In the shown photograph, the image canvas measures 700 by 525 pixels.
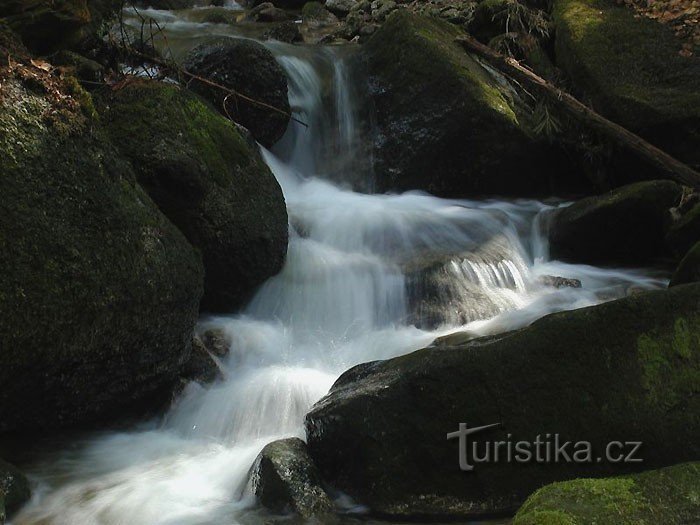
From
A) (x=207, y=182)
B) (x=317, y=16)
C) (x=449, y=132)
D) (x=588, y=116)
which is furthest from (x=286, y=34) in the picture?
(x=207, y=182)

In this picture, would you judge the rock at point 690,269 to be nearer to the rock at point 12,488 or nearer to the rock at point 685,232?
the rock at point 685,232

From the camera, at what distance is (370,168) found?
9.90 metres

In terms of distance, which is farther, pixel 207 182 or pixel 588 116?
pixel 588 116

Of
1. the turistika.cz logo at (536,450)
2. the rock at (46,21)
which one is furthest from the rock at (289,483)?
the rock at (46,21)

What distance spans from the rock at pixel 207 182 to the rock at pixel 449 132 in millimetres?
3314

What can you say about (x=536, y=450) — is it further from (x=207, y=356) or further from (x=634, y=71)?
(x=634, y=71)

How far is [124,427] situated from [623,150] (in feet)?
24.4

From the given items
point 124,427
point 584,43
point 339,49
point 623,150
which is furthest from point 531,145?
point 124,427

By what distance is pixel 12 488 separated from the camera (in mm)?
3885

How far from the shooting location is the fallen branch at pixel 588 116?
8.60 meters

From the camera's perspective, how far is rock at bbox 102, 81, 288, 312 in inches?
227

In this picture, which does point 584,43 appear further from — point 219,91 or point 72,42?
point 72,42

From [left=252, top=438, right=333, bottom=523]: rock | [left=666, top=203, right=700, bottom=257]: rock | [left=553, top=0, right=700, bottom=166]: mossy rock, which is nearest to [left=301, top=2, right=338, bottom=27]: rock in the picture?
[left=553, top=0, right=700, bottom=166]: mossy rock

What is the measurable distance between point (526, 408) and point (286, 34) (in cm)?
1249
